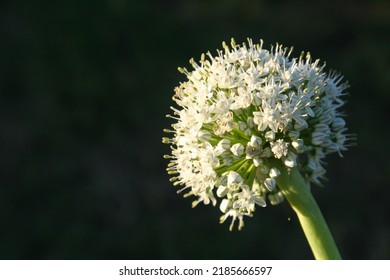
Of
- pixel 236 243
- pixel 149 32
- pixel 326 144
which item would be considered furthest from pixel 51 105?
pixel 326 144

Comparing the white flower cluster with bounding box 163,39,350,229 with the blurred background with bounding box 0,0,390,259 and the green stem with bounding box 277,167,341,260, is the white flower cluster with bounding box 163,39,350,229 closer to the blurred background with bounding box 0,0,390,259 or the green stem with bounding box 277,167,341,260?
the green stem with bounding box 277,167,341,260

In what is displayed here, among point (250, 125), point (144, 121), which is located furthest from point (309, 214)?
point (144, 121)

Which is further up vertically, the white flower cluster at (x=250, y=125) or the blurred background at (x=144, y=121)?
the blurred background at (x=144, y=121)

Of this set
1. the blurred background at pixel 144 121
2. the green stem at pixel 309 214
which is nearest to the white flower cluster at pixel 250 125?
the green stem at pixel 309 214

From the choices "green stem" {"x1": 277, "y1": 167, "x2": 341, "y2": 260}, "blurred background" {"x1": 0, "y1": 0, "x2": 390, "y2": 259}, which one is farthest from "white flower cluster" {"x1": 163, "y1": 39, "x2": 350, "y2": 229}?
"blurred background" {"x1": 0, "y1": 0, "x2": 390, "y2": 259}

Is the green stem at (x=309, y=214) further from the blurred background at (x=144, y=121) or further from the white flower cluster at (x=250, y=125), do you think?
the blurred background at (x=144, y=121)
